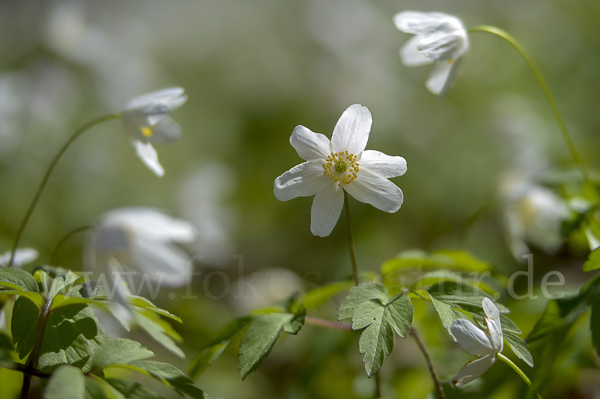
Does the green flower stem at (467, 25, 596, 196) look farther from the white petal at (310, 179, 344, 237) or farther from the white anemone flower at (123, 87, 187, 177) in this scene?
the white anemone flower at (123, 87, 187, 177)

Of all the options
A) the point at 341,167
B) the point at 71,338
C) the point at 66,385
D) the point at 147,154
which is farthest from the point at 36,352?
the point at 341,167

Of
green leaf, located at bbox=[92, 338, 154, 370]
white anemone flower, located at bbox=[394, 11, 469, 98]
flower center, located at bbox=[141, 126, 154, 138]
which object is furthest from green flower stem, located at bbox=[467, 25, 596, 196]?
green leaf, located at bbox=[92, 338, 154, 370]

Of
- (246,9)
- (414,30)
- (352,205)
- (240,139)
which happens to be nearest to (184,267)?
(414,30)

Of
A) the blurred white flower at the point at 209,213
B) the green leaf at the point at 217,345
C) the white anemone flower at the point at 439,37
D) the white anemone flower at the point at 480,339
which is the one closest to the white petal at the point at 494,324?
the white anemone flower at the point at 480,339

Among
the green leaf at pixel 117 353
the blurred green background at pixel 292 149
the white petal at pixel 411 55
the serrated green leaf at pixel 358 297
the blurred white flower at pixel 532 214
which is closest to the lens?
the green leaf at pixel 117 353

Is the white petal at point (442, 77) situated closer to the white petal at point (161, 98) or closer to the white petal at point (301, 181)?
the white petal at point (301, 181)

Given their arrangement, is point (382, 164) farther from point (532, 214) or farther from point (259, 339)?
point (532, 214)

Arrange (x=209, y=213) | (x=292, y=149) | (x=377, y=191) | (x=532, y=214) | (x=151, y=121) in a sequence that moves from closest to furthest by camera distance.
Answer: (x=377, y=191) < (x=151, y=121) < (x=532, y=214) < (x=209, y=213) < (x=292, y=149)
